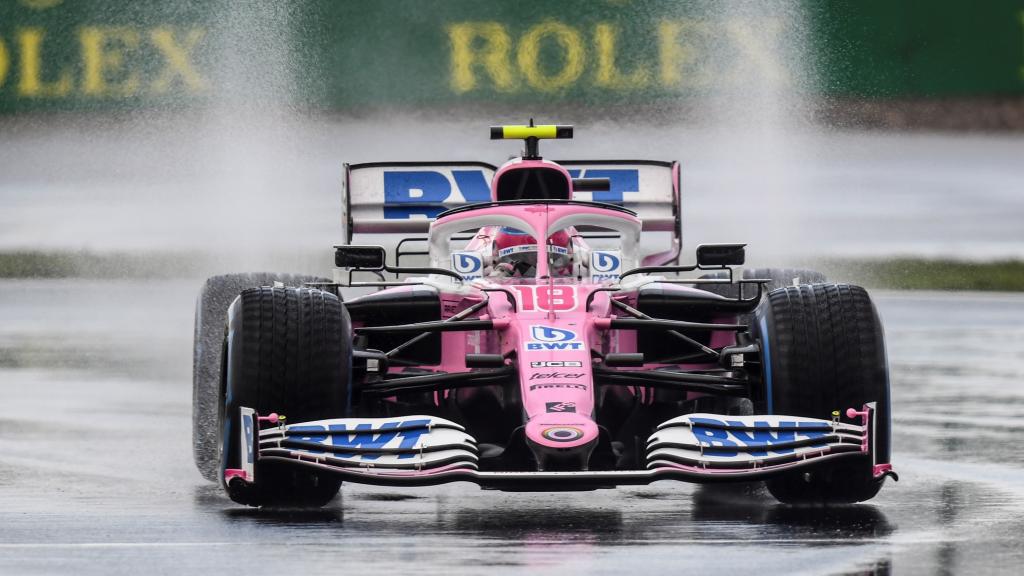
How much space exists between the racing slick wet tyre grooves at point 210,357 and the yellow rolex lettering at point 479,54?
725 inches

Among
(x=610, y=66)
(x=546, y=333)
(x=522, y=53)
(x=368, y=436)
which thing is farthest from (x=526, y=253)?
(x=522, y=53)

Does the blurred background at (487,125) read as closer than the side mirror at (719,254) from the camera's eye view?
No

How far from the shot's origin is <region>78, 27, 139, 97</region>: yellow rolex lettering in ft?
101

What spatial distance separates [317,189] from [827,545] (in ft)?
70.8

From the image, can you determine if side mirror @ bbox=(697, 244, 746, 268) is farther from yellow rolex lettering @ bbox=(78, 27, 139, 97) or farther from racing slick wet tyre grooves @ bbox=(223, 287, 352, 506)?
yellow rolex lettering @ bbox=(78, 27, 139, 97)

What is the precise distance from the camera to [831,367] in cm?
901

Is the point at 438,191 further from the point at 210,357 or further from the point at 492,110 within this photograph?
the point at 492,110

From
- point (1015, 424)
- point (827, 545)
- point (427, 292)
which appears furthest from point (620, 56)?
point (827, 545)

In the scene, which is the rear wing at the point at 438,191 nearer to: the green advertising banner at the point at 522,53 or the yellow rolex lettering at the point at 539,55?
the green advertising banner at the point at 522,53

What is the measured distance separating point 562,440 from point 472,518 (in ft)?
2.23

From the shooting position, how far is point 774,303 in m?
9.34

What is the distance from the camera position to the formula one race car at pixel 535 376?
8.51 m

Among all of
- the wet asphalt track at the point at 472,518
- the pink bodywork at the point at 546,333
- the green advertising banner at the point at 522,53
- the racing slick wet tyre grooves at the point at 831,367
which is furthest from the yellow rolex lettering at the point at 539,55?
the racing slick wet tyre grooves at the point at 831,367

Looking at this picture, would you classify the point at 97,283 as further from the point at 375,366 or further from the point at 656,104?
the point at 375,366
